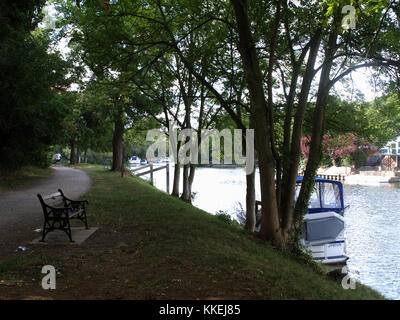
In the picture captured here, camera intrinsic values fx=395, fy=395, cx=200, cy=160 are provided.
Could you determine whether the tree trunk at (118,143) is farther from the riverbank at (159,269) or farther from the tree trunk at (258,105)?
the riverbank at (159,269)

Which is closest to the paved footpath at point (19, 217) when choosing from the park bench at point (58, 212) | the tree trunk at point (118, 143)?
the park bench at point (58, 212)

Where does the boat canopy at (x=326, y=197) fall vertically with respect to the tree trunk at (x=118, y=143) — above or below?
below

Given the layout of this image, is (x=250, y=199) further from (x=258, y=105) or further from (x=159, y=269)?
(x=159, y=269)

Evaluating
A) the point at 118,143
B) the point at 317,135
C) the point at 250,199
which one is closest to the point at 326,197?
the point at 250,199

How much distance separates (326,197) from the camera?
56.9 feet

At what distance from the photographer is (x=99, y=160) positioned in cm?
8425

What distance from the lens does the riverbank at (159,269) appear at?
522 cm

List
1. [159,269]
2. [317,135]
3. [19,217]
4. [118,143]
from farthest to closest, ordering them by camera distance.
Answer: [118,143] < [317,135] < [19,217] < [159,269]

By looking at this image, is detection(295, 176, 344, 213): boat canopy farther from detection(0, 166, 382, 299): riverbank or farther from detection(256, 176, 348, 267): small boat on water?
detection(0, 166, 382, 299): riverbank

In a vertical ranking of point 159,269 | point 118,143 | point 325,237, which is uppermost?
point 118,143

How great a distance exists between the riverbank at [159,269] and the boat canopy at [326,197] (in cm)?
776

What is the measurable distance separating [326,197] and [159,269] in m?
12.8
